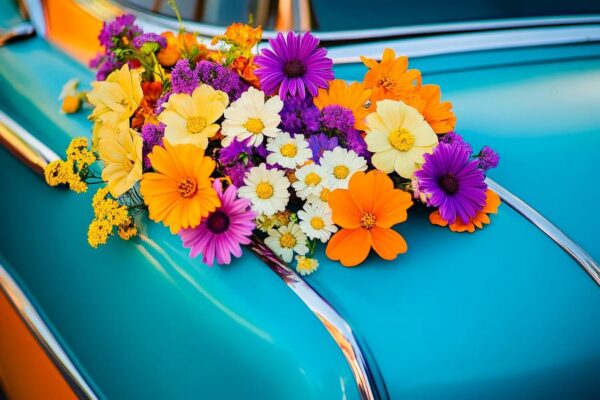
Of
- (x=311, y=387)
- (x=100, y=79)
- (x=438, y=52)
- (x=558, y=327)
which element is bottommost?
(x=311, y=387)

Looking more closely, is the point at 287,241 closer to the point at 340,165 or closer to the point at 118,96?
the point at 340,165

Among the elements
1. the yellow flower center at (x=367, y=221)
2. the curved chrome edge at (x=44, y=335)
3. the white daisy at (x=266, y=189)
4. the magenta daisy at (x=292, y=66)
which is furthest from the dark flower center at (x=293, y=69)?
the curved chrome edge at (x=44, y=335)

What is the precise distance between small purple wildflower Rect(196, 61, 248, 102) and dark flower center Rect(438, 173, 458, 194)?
0.42 metres

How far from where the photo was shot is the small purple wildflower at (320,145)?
4.14 ft

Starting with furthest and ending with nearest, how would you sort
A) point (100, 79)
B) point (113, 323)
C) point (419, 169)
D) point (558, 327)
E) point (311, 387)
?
point (100, 79) < point (113, 323) < point (419, 169) < point (558, 327) < point (311, 387)

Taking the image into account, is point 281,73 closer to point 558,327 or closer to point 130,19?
point 130,19

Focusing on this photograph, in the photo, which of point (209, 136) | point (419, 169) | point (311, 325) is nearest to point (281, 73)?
point (209, 136)

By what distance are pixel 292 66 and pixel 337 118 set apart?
0.13 meters

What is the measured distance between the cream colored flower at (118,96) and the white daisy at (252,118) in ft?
0.74

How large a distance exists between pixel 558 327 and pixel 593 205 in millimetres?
301

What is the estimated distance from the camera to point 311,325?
1.06 m

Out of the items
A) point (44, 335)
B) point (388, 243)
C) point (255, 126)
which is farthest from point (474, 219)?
point (44, 335)

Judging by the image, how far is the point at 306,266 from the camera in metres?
1.14

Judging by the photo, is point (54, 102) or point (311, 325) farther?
point (54, 102)
